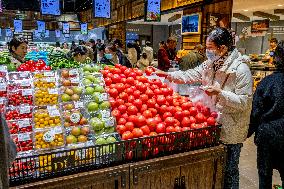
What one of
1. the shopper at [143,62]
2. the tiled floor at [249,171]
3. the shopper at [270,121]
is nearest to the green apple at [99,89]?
the shopper at [270,121]

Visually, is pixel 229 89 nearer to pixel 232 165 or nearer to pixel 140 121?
pixel 232 165

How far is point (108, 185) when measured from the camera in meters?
2.25

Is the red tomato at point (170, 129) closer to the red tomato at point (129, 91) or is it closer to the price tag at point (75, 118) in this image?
the red tomato at point (129, 91)

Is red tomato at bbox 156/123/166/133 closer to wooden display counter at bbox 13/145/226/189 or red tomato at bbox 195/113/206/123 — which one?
wooden display counter at bbox 13/145/226/189

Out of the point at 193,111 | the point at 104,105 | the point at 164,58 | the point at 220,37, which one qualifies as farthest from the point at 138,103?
the point at 164,58

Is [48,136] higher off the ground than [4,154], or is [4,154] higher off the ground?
[4,154]

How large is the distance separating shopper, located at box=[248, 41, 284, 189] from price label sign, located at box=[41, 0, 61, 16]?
9.71 meters

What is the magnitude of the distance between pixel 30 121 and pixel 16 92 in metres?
0.41

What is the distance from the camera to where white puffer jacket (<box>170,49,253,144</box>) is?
103 inches

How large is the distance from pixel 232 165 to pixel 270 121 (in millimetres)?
649

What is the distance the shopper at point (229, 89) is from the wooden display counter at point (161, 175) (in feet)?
1.06

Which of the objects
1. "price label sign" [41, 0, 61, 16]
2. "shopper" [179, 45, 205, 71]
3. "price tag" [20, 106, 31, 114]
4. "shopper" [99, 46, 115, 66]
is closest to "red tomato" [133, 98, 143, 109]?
"price tag" [20, 106, 31, 114]

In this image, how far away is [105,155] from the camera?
227cm

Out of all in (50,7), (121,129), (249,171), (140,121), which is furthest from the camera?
(50,7)
